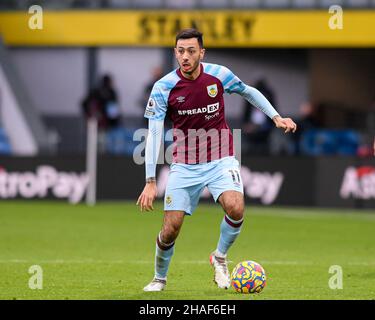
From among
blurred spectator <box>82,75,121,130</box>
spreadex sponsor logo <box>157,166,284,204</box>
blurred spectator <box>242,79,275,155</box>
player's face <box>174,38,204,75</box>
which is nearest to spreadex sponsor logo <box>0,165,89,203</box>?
spreadex sponsor logo <box>157,166,284,204</box>

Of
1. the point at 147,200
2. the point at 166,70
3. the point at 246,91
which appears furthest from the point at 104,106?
the point at 147,200

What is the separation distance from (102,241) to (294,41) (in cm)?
1327

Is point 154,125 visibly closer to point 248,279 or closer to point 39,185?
point 248,279

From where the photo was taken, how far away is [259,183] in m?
23.3

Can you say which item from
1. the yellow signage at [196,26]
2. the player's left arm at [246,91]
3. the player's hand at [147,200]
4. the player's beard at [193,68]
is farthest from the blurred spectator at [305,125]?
the player's hand at [147,200]

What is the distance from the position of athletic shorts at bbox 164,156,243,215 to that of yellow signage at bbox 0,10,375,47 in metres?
17.4

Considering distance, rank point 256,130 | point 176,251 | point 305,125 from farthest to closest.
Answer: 1. point 305,125
2. point 256,130
3. point 176,251

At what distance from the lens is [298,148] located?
25391 millimetres

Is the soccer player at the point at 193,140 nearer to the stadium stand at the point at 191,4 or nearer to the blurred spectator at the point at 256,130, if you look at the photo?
the blurred spectator at the point at 256,130

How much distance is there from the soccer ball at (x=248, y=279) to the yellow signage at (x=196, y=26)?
17.8 metres

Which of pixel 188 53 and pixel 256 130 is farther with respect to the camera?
pixel 256 130

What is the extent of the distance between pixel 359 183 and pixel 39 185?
6.39 m

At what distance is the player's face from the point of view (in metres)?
10.4

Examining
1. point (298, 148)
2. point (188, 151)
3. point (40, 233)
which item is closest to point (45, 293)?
point (188, 151)
